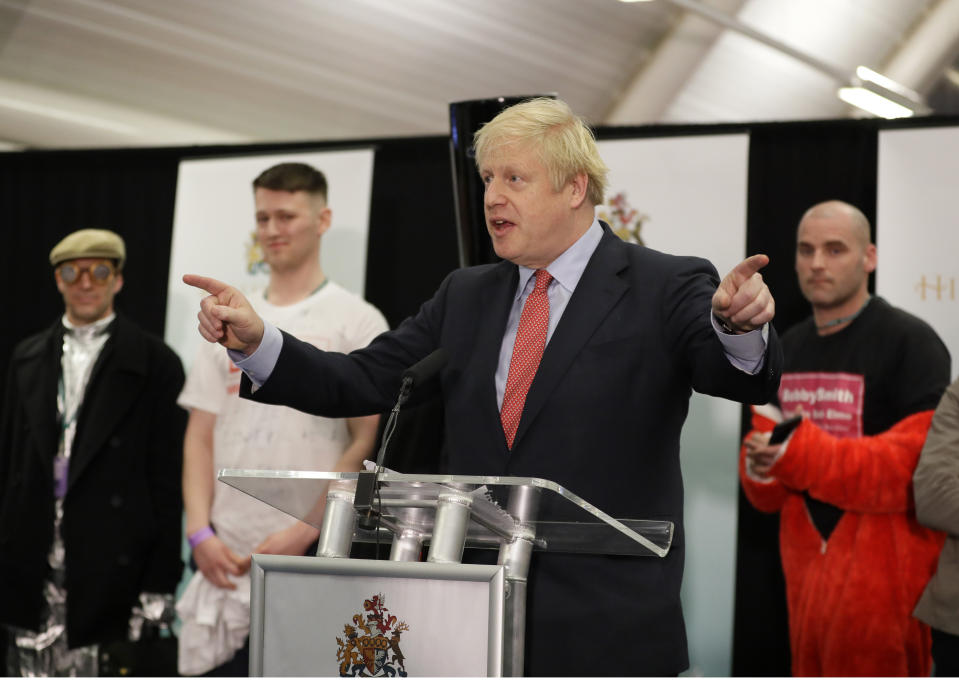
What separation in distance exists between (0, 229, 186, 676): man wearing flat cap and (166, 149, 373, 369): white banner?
11.1 inches

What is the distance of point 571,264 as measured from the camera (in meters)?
2.01

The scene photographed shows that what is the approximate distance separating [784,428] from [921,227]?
995mm

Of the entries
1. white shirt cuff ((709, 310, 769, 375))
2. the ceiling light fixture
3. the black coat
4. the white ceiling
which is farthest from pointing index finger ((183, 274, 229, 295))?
the ceiling light fixture

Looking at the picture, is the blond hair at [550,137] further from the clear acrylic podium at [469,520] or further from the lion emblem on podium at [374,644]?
the lion emblem on podium at [374,644]

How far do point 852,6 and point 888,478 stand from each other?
11.0 feet

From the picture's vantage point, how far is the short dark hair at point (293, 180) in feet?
11.8

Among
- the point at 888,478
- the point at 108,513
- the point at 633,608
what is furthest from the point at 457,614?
the point at 108,513

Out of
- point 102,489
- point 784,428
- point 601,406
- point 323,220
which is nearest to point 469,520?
point 601,406

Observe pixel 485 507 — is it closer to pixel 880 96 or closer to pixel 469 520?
pixel 469 520

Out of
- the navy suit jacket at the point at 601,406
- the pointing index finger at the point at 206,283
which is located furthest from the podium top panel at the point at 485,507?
the pointing index finger at the point at 206,283

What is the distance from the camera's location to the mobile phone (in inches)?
115

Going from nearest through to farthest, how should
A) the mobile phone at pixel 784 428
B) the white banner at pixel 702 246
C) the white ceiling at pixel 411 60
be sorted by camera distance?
the mobile phone at pixel 784 428, the white banner at pixel 702 246, the white ceiling at pixel 411 60

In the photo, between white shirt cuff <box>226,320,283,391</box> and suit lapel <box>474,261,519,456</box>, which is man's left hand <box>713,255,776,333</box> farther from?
white shirt cuff <box>226,320,283,391</box>

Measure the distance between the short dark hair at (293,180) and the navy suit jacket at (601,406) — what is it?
1699 mm
